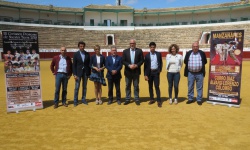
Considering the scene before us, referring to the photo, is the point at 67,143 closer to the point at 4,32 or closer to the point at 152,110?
the point at 152,110

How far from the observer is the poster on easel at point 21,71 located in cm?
521

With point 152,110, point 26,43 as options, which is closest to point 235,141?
point 152,110

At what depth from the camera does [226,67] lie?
228 inches

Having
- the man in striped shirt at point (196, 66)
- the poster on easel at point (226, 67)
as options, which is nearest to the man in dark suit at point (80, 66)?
the man in striped shirt at point (196, 66)

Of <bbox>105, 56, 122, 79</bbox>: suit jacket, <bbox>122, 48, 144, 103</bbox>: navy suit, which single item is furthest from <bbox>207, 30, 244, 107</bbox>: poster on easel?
<bbox>105, 56, 122, 79</bbox>: suit jacket

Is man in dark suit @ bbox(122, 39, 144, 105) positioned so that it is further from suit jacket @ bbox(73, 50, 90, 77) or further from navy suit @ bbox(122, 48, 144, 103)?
suit jacket @ bbox(73, 50, 90, 77)

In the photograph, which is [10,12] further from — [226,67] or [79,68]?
[226,67]

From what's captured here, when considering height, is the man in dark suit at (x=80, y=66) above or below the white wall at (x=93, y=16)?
below

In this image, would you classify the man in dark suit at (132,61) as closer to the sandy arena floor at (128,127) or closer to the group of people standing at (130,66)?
the group of people standing at (130,66)

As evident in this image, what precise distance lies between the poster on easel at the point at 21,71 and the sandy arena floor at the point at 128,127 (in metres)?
0.32

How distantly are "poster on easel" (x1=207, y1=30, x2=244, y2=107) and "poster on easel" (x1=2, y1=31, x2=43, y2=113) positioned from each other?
4.87 m

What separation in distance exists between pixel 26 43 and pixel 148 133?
3.87 metres

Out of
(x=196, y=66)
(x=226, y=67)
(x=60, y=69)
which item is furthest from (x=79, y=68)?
(x=226, y=67)

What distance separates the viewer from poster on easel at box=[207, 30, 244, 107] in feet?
18.4
